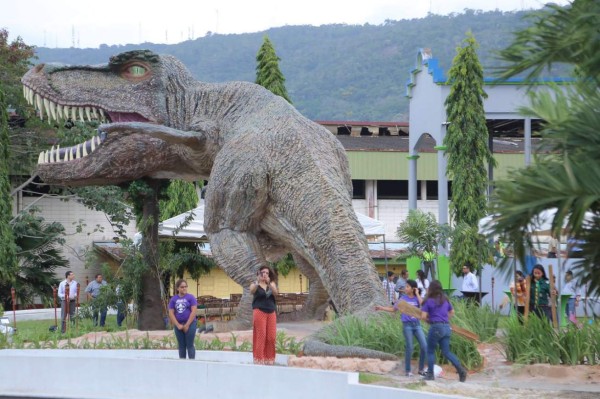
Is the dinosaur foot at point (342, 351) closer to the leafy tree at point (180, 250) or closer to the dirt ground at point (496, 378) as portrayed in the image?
the dirt ground at point (496, 378)

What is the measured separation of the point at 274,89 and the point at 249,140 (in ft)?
34.7

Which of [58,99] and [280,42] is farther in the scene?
[280,42]

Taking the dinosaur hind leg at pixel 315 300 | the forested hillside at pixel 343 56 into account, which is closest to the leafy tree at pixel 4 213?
the dinosaur hind leg at pixel 315 300

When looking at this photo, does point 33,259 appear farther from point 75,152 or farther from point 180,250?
point 75,152

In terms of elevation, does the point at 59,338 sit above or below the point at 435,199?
below

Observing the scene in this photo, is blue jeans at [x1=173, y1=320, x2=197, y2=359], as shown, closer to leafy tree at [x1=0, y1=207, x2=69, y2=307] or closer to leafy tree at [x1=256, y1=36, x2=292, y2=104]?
leafy tree at [x1=256, y1=36, x2=292, y2=104]

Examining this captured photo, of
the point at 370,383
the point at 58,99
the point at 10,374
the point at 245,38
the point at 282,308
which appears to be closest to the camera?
the point at 370,383

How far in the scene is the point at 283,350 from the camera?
13797 millimetres

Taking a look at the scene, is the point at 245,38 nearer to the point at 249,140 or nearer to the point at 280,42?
the point at 280,42

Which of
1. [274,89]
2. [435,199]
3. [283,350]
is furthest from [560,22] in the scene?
[435,199]

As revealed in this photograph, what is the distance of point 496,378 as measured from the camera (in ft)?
38.5

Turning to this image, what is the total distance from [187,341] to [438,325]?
3.35 m

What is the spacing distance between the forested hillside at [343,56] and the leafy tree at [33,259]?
83470 millimetres

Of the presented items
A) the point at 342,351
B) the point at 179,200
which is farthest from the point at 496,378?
the point at 179,200
